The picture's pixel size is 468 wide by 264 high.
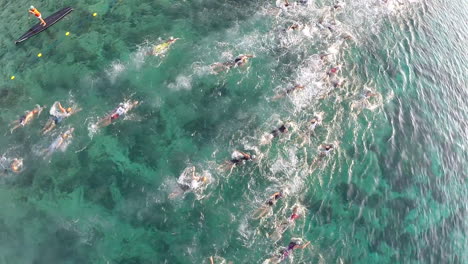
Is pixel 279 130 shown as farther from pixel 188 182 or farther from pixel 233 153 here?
pixel 188 182

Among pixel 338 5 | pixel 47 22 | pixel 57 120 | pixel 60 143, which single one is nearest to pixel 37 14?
pixel 47 22

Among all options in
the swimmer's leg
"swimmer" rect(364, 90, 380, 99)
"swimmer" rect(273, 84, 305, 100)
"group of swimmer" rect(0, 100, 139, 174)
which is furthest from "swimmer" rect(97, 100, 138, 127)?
"swimmer" rect(364, 90, 380, 99)

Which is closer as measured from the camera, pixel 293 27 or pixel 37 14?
pixel 37 14

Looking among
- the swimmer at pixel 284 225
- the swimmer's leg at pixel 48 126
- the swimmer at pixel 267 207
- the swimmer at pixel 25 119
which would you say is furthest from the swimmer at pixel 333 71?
the swimmer at pixel 25 119

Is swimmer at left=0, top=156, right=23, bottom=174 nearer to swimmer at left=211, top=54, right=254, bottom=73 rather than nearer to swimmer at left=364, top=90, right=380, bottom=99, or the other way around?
swimmer at left=211, top=54, right=254, bottom=73

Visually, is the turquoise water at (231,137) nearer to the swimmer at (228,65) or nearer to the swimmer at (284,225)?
the swimmer at (284,225)

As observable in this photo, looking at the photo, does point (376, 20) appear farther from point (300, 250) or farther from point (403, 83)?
point (300, 250)

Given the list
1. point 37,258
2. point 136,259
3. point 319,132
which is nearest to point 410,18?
point 319,132
